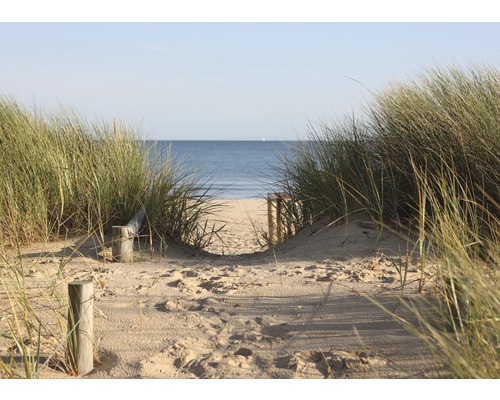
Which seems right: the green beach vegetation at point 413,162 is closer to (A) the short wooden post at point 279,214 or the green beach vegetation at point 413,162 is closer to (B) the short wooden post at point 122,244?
(A) the short wooden post at point 279,214

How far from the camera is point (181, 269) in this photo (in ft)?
16.6

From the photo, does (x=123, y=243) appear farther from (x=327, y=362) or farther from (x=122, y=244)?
(x=327, y=362)

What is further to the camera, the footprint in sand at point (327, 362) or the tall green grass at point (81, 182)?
the tall green grass at point (81, 182)

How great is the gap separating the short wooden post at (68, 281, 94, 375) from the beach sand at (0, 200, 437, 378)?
0.28ft

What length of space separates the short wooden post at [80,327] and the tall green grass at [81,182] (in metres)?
2.49

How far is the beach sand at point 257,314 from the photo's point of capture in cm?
305

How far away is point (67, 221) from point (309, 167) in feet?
8.30

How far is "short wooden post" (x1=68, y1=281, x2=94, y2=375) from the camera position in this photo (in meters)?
3.06

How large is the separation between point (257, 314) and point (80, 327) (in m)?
1.15

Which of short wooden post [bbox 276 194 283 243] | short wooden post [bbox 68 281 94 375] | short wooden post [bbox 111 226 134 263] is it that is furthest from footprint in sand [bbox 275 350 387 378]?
short wooden post [bbox 276 194 283 243]

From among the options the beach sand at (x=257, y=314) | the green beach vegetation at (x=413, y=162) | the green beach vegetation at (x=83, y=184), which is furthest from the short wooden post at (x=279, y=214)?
the beach sand at (x=257, y=314)

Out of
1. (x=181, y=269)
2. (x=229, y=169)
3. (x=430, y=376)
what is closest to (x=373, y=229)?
(x=181, y=269)

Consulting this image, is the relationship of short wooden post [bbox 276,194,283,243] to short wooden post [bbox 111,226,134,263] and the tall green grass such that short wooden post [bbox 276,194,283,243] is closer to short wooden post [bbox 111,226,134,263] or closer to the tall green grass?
the tall green grass
